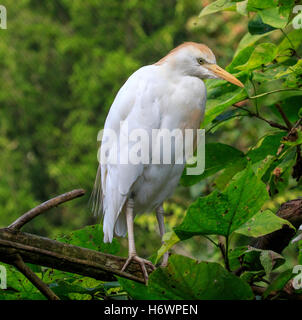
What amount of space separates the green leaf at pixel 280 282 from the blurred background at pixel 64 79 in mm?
5603

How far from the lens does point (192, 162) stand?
1078 millimetres

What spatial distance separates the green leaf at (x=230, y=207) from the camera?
25.2 inches

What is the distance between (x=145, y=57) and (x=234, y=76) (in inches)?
267

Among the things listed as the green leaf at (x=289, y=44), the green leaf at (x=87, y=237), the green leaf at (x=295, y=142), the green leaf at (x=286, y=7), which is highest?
the green leaf at (x=286, y=7)

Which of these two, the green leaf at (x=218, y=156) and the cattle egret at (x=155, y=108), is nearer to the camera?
the green leaf at (x=218, y=156)

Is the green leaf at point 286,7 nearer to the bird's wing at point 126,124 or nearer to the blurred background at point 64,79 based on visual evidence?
the bird's wing at point 126,124

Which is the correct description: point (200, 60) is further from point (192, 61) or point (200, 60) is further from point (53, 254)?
point (53, 254)

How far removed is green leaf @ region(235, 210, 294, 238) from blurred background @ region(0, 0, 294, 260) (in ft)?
18.3

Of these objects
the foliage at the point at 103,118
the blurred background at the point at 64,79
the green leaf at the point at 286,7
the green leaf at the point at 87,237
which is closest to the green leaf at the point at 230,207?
the foliage at the point at 103,118

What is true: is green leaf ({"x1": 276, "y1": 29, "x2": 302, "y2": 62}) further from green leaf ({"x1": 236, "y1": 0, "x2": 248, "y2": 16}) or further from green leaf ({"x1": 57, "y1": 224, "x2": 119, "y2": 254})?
green leaf ({"x1": 57, "y1": 224, "x2": 119, "y2": 254})

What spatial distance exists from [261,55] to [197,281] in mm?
412

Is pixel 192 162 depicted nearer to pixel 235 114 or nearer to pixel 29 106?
pixel 235 114

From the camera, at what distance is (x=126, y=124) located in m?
1.34
